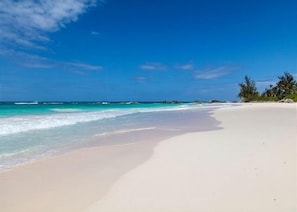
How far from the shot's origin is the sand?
3.27 meters

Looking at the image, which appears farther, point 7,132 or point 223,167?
point 7,132

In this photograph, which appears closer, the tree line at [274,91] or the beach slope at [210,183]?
the beach slope at [210,183]

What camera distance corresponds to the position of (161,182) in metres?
4.06

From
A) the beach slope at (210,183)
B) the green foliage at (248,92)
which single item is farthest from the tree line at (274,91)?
the beach slope at (210,183)

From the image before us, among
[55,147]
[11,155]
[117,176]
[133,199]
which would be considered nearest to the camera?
[133,199]

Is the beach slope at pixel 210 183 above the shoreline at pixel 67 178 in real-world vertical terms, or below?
above

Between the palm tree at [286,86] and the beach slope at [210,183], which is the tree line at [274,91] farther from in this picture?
the beach slope at [210,183]

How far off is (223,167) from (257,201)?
4.91 ft

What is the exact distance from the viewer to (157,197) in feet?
11.4

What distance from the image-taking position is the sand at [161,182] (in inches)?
129

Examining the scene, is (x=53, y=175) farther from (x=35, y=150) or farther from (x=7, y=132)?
(x=7, y=132)

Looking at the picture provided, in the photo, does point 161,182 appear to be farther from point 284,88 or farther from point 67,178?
point 284,88

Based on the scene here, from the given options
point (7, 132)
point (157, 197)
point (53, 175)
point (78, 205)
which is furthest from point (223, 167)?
point (7, 132)

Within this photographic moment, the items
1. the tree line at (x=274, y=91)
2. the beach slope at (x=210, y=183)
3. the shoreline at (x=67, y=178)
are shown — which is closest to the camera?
the beach slope at (x=210, y=183)
